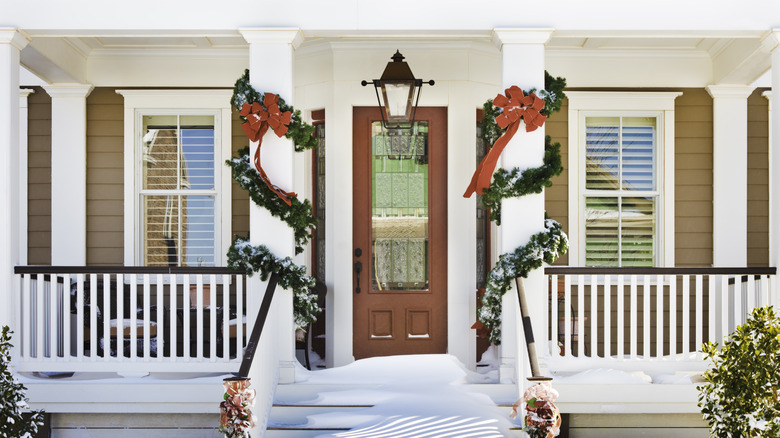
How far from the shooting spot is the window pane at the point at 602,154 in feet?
23.2

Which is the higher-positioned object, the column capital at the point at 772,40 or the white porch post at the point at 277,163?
the column capital at the point at 772,40

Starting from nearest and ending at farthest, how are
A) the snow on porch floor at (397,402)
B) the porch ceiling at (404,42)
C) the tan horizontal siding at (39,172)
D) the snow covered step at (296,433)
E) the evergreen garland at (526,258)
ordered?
the snow on porch floor at (397,402)
the snow covered step at (296,433)
the evergreen garland at (526,258)
the porch ceiling at (404,42)
the tan horizontal siding at (39,172)

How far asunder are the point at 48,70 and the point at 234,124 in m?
1.73

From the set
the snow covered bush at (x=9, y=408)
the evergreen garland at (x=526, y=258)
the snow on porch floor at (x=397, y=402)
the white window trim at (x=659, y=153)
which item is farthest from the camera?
the white window trim at (x=659, y=153)

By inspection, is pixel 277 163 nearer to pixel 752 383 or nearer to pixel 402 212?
pixel 402 212

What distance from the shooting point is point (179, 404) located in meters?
5.23

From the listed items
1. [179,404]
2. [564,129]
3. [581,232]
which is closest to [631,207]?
[581,232]

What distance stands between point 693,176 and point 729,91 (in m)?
0.88

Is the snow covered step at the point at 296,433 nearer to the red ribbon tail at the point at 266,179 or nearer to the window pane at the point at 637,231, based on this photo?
the red ribbon tail at the point at 266,179

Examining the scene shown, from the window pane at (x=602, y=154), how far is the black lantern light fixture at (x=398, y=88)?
2093 mm

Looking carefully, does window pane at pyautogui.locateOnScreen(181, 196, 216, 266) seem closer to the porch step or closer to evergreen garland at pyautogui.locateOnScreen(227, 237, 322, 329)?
evergreen garland at pyautogui.locateOnScreen(227, 237, 322, 329)

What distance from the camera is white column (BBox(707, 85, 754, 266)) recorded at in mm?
6867

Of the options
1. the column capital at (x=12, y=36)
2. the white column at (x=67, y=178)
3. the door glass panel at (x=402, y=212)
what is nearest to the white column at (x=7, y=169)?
the column capital at (x=12, y=36)

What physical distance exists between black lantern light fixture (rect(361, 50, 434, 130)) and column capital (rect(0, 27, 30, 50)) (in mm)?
2581
